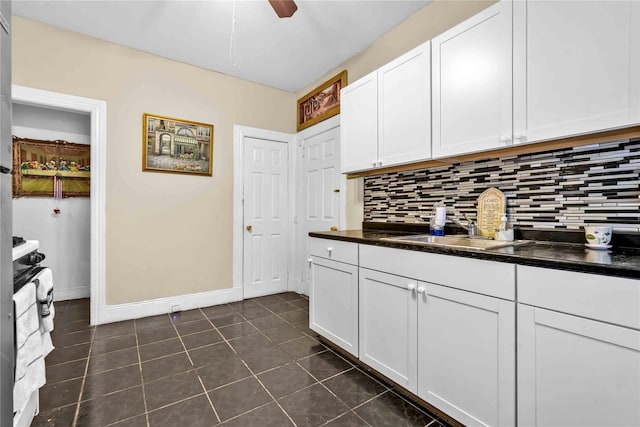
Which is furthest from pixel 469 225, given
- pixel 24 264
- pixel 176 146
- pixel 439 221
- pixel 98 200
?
pixel 98 200

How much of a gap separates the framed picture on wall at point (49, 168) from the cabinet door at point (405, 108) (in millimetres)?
3594

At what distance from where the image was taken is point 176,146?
3.17m

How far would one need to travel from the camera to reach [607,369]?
975 mm

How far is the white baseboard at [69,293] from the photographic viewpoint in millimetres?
3486

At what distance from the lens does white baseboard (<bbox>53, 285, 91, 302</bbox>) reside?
137 inches

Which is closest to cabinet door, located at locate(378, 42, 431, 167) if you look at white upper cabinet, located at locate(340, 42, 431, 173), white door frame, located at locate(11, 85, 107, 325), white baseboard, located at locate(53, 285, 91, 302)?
white upper cabinet, located at locate(340, 42, 431, 173)

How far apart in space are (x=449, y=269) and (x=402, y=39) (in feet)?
6.82

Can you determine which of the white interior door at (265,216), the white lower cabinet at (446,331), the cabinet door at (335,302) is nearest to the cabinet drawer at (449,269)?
the white lower cabinet at (446,331)

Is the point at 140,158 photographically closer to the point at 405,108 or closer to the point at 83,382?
the point at 83,382

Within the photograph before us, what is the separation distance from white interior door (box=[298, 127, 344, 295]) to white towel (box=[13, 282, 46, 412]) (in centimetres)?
237

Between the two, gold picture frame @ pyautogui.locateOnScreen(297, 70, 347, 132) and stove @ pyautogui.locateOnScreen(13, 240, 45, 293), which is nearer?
stove @ pyautogui.locateOnScreen(13, 240, 45, 293)

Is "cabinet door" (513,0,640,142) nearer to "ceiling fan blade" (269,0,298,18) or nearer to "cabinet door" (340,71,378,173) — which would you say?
"cabinet door" (340,71,378,173)

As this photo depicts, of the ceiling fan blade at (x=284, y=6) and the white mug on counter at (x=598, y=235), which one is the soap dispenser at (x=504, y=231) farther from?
the ceiling fan blade at (x=284, y=6)

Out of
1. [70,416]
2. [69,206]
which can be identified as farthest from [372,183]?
[69,206]
